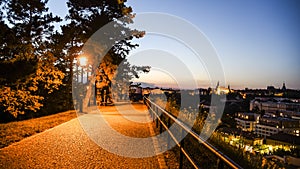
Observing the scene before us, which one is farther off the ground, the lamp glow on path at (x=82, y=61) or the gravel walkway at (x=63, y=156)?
the lamp glow on path at (x=82, y=61)

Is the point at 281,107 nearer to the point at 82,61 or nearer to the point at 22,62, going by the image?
the point at 82,61

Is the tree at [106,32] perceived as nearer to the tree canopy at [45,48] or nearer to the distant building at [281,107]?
the tree canopy at [45,48]

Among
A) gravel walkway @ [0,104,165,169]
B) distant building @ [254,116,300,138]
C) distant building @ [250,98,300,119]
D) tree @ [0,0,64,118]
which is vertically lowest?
distant building @ [254,116,300,138]

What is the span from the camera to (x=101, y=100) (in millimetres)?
30266

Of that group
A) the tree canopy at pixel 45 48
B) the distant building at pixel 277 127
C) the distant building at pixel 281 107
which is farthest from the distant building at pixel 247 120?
the tree canopy at pixel 45 48

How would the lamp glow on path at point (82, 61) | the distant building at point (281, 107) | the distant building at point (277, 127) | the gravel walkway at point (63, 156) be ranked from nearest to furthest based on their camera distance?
the gravel walkway at point (63, 156) → the lamp glow on path at point (82, 61) → the distant building at point (277, 127) → the distant building at point (281, 107)

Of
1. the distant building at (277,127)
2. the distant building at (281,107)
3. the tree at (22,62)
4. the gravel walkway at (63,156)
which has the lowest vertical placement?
the distant building at (277,127)

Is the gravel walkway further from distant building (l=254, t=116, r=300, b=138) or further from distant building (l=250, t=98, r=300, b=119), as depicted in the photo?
distant building (l=250, t=98, r=300, b=119)

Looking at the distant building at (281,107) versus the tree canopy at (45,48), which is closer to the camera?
the tree canopy at (45,48)

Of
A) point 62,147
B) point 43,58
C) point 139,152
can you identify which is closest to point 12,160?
→ point 62,147

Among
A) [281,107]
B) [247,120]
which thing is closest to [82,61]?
[247,120]

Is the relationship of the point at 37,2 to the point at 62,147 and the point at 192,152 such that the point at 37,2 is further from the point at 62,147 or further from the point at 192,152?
the point at 192,152

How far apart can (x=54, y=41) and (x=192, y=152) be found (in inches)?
543

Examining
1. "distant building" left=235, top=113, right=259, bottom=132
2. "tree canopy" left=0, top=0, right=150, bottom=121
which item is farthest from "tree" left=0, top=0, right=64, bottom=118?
"distant building" left=235, top=113, right=259, bottom=132
